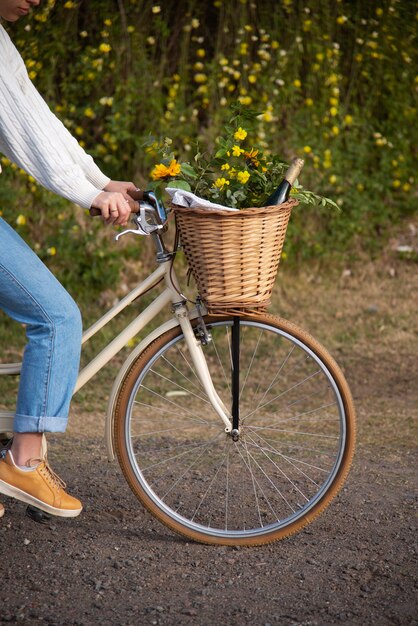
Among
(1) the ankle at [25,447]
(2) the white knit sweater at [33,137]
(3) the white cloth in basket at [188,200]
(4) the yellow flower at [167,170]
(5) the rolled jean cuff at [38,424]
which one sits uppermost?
(2) the white knit sweater at [33,137]

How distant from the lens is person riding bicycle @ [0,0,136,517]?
2971 mm

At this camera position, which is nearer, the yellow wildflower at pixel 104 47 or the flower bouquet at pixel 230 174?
the flower bouquet at pixel 230 174

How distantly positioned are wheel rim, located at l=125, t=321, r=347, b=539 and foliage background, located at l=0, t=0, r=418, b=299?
1.67 m

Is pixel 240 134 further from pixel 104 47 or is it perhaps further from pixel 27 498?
pixel 104 47

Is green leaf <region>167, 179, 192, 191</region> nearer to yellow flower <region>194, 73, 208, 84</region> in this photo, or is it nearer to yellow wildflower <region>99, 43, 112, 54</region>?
yellow wildflower <region>99, 43, 112, 54</region>

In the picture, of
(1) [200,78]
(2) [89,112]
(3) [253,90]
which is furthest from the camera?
(3) [253,90]

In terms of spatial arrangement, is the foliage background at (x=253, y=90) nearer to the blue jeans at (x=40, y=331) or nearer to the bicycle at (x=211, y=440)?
the bicycle at (x=211, y=440)

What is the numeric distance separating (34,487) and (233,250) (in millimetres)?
1057

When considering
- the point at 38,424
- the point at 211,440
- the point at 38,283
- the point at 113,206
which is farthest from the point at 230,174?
the point at 211,440

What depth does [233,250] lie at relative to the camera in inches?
121

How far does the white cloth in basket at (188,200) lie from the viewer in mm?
3033

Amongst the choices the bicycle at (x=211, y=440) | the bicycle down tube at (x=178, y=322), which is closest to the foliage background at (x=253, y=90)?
the bicycle at (x=211, y=440)

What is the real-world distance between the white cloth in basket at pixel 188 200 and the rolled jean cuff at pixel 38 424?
0.82 m

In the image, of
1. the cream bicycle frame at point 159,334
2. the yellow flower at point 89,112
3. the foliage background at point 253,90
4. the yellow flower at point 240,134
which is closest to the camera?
the yellow flower at point 240,134
